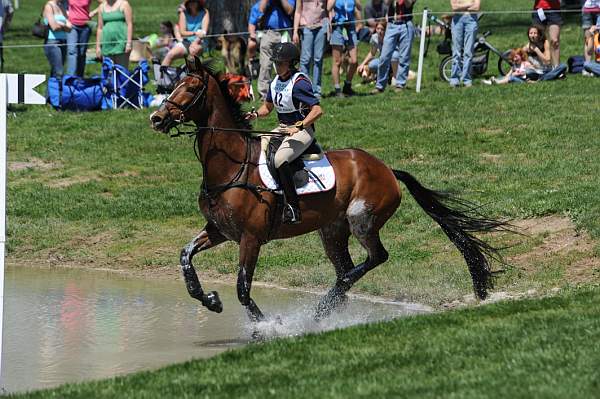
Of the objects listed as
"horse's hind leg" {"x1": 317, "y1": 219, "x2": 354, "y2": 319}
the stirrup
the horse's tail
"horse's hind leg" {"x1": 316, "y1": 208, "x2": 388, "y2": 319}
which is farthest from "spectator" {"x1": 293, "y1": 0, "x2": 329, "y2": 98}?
the stirrup

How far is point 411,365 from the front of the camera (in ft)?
28.0

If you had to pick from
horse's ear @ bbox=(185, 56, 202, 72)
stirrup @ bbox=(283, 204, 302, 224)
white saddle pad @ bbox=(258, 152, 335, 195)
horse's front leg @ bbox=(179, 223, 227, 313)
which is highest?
horse's ear @ bbox=(185, 56, 202, 72)

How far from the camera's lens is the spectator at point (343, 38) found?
22.5 meters

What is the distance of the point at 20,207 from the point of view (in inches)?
704

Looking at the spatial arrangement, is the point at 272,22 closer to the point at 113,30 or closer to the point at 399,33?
the point at 399,33

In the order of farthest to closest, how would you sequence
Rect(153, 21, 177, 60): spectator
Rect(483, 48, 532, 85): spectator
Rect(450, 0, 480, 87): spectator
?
Rect(153, 21, 177, 60): spectator < Rect(483, 48, 532, 85): spectator < Rect(450, 0, 480, 87): spectator

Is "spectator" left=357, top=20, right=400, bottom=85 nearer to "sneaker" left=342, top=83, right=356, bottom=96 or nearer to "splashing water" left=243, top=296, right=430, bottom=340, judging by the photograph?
"sneaker" left=342, top=83, right=356, bottom=96

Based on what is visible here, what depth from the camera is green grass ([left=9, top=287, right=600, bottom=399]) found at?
7.95 metres

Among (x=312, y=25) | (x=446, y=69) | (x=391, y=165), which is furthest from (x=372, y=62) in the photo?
(x=391, y=165)

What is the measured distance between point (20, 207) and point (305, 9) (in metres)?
6.58

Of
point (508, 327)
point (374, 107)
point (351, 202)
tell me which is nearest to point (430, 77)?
point (374, 107)

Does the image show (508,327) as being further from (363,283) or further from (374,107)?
(374,107)

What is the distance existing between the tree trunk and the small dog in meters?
2.22

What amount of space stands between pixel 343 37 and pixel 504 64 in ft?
17.8
